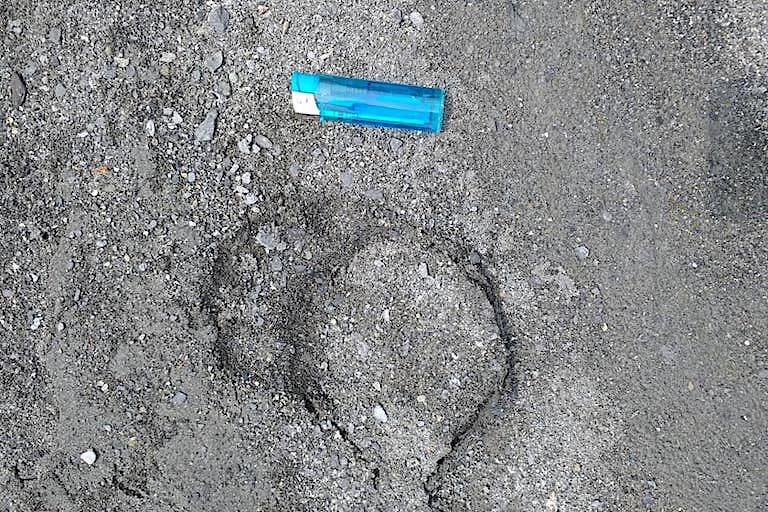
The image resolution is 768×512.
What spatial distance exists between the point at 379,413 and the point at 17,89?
5.11 ft

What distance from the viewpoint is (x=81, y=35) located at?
207 centimetres

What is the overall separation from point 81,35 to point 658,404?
7.17ft

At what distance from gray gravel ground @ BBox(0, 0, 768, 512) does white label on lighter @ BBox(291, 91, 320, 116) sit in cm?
5

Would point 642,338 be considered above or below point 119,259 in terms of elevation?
above

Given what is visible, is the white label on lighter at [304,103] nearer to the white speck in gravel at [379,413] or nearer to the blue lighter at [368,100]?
the blue lighter at [368,100]

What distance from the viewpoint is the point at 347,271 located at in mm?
2084

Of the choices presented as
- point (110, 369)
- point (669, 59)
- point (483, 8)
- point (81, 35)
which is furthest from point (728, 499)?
point (81, 35)

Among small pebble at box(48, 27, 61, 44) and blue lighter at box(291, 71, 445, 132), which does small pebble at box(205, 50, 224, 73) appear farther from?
small pebble at box(48, 27, 61, 44)

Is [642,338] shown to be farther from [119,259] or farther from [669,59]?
[119,259]

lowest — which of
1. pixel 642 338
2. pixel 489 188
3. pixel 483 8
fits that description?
pixel 642 338

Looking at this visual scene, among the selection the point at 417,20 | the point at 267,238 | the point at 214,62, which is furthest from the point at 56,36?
the point at 417,20

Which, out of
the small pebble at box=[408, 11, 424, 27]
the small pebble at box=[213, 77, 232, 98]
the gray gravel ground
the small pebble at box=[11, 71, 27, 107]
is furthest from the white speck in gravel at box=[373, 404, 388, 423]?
A: the small pebble at box=[11, 71, 27, 107]

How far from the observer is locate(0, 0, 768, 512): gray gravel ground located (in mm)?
2045

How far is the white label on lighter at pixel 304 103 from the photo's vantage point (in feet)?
6.61
